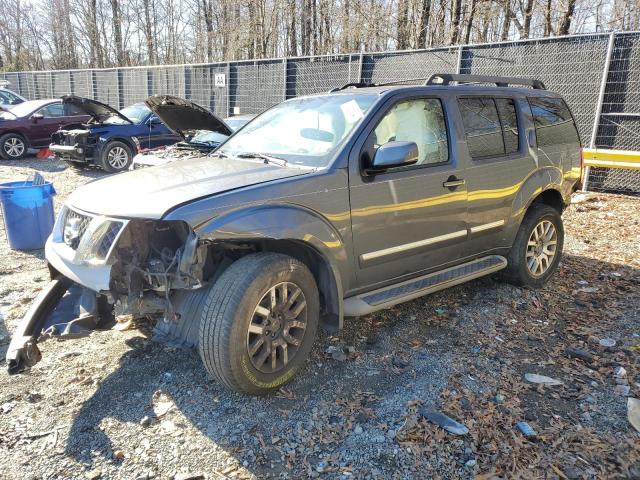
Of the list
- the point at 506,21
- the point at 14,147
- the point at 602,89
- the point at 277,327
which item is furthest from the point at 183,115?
the point at 506,21

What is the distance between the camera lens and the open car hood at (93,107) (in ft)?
32.0

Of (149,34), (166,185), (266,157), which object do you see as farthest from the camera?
(149,34)

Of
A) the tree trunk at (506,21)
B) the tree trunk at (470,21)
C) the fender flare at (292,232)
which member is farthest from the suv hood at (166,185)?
the tree trunk at (506,21)

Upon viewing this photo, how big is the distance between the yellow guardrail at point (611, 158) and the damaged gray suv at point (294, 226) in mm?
4757

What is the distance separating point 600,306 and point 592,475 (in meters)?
2.55

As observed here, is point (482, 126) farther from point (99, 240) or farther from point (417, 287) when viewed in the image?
point (99, 240)

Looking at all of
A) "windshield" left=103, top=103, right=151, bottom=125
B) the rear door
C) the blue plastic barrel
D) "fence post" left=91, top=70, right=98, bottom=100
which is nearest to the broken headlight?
the rear door

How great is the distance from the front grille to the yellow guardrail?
8.35m

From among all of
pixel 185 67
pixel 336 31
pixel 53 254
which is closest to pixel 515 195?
pixel 53 254

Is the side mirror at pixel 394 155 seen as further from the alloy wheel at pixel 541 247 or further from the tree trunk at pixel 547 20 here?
the tree trunk at pixel 547 20

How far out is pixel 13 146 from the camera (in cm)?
1307

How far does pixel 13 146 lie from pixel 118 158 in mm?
3786

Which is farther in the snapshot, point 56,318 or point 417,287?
point 417,287

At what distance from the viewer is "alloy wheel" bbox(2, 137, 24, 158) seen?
1299cm
